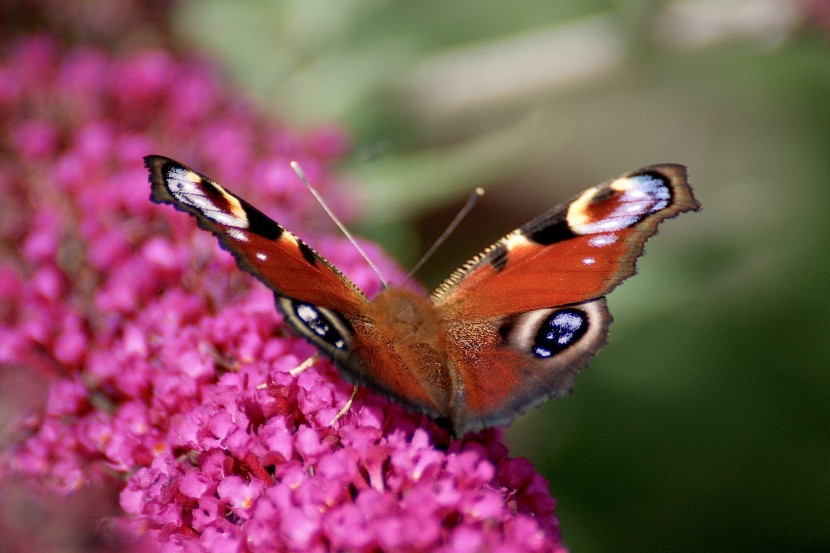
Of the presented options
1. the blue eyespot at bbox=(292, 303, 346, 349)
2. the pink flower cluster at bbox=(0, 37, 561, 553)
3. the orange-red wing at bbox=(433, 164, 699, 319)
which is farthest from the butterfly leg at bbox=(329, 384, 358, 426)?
the orange-red wing at bbox=(433, 164, 699, 319)

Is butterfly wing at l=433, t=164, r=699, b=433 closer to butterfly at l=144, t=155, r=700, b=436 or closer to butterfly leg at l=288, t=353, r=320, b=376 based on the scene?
butterfly at l=144, t=155, r=700, b=436

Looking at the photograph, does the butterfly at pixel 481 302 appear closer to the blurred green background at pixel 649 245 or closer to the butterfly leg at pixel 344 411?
the butterfly leg at pixel 344 411

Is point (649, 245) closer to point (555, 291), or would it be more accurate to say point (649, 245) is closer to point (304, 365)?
point (555, 291)

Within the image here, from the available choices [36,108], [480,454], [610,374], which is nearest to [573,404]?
[610,374]

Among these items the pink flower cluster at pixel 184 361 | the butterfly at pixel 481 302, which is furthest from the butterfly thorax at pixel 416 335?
the pink flower cluster at pixel 184 361

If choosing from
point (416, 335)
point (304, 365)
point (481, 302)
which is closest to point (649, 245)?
point (481, 302)

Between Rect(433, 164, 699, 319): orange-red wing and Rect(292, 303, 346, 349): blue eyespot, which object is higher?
Rect(292, 303, 346, 349): blue eyespot
